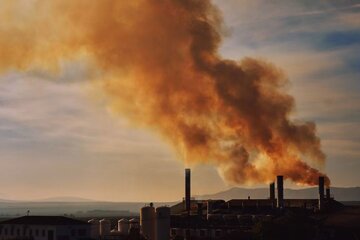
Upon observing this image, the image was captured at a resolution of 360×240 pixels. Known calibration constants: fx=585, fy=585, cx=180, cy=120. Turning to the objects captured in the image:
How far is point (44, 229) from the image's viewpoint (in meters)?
76.1

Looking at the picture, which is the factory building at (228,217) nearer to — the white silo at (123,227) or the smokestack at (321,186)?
the smokestack at (321,186)

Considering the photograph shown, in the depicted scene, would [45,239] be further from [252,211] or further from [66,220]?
[252,211]

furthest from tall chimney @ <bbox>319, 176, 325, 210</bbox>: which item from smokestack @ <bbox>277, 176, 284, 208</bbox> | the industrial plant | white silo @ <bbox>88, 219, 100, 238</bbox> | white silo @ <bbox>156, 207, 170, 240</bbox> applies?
white silo @ <bbox>88, 219, 100, 238</bbox>

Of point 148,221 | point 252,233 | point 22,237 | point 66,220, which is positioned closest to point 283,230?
point 252,233

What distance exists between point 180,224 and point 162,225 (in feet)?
20.9

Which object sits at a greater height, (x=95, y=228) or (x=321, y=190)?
(x=321, y=190)

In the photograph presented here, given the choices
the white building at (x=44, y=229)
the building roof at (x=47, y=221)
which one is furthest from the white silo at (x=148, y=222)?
the building roof at (x=47, y=221)

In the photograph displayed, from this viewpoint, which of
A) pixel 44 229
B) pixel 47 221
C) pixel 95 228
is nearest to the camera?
pixel 44 229

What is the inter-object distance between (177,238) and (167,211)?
4.19 m

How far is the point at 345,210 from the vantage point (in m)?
100


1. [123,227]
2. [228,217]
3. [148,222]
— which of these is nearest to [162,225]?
[148,222]

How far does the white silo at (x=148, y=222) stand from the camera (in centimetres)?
8600

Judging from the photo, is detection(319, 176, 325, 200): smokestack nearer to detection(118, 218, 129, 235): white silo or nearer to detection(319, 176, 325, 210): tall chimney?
detection(319, 176, 325, 210): tall chimney

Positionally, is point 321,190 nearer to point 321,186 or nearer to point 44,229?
point 321,186
